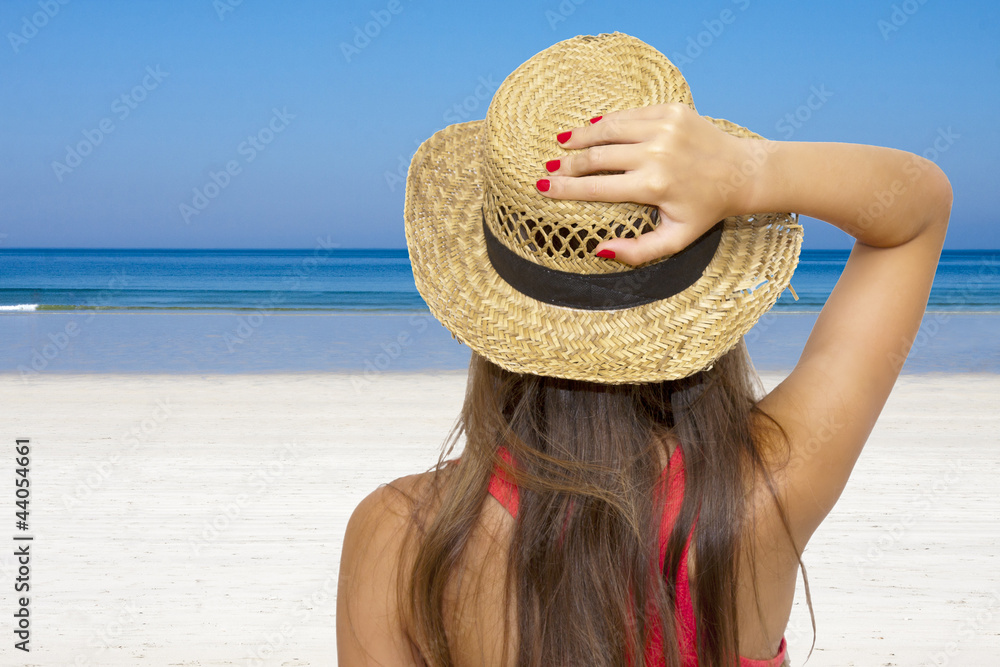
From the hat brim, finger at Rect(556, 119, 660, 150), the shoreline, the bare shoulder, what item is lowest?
the shoreline

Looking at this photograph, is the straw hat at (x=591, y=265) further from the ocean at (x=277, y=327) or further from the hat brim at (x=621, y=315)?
the ocean at (x=277, y=327)

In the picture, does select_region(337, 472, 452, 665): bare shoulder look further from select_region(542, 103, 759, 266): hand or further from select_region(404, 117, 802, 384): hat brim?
select_region(542, 103, 759, 266): hand

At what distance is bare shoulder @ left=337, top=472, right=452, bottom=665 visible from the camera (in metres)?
1.08

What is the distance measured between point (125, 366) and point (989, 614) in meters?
9.45

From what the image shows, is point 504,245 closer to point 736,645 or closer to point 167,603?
point 736,645

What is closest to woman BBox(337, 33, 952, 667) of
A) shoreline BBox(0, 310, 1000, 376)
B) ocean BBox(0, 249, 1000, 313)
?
shoreline BBox(0, 310, 1000, 376)

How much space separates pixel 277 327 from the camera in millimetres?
14242

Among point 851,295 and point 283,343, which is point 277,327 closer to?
point 283,343

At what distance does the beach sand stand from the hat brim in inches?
89.6

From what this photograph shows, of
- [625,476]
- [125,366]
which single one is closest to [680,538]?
[625,476]

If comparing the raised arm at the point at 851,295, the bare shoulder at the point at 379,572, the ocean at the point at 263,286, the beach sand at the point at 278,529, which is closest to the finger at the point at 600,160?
the raised arm at the point at 851,295

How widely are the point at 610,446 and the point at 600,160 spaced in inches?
17.9

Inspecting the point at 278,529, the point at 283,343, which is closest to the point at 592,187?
the point at 278,529

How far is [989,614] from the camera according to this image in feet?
10.7
